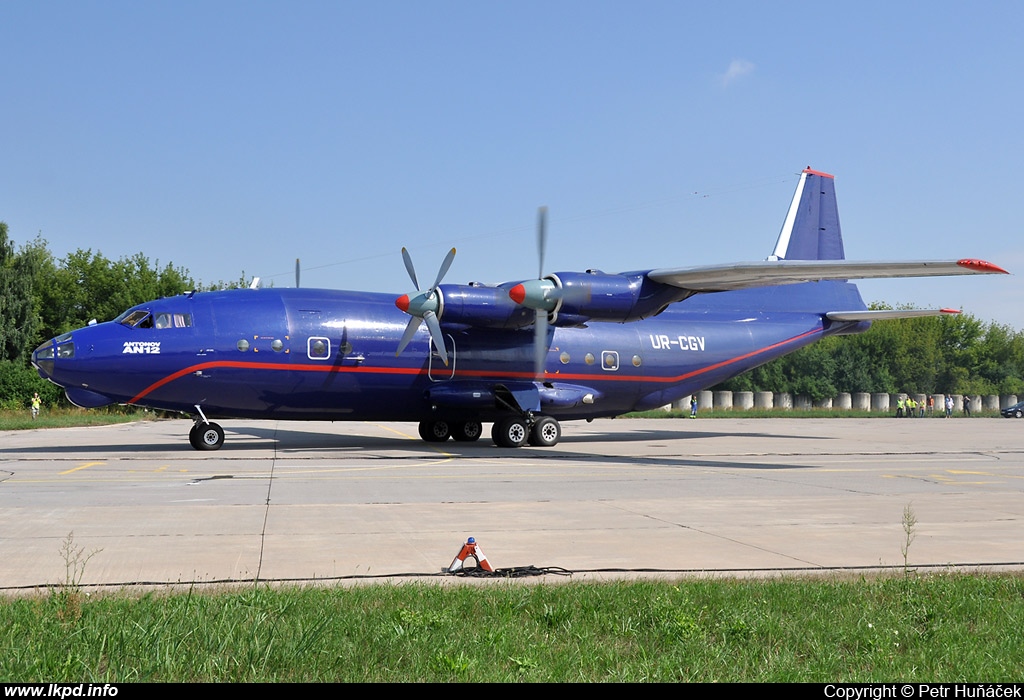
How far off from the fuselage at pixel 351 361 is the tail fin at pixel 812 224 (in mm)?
4193

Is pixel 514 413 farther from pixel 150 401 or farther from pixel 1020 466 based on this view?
pixel 1020 466

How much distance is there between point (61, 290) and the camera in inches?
2714

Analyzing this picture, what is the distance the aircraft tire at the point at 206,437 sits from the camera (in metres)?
23.2

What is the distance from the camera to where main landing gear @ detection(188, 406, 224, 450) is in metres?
23.2

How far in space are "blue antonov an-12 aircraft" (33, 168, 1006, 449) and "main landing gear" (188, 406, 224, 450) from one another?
35mm

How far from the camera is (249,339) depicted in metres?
23.2

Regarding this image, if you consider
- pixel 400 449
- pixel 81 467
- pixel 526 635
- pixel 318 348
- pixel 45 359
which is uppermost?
pixel 318 348

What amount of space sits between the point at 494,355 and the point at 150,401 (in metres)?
9.32

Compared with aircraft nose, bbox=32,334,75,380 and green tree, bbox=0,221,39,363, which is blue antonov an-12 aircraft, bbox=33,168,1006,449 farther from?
green tree, bbox=0,221,39,363

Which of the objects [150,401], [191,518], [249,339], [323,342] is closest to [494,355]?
[323,342]

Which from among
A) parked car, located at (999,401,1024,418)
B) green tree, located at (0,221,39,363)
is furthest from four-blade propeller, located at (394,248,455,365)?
parked car, located at (999,401,1024,418)

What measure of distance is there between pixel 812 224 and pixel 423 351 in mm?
16739

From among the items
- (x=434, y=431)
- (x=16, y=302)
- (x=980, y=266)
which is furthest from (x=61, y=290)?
(x=980, y=266)

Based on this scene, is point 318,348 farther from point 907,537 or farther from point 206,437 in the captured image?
point 907,537
